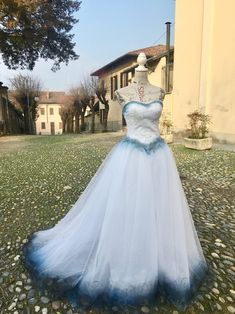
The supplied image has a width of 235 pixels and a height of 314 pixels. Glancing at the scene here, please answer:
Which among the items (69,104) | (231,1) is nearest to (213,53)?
(231,1)

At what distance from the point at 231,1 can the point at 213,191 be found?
7.82m

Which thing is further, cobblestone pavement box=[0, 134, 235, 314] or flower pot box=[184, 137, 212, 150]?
flower pot box=[184, 137, 212, 150]

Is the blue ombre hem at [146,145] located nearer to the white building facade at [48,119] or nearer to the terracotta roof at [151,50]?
the terracotta roof at [151,50]

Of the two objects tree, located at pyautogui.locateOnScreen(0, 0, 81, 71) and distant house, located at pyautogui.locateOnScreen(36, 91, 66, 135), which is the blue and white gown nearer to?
tree, located at pyautogui.locateOnScreen(0, 0, 81, 71)

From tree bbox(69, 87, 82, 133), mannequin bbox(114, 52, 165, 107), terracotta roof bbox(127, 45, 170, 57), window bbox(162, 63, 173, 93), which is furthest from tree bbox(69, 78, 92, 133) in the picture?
mannequin bbox(114, 52, 165, 107)

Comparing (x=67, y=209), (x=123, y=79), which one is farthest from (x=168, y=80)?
(x=67, y=209)

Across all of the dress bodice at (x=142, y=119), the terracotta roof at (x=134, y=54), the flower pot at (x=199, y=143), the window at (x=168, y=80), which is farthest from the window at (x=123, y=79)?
the dress bodice at (x=142, y=119)

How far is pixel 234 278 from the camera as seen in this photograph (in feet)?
7.64

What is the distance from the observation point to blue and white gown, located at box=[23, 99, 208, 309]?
201 centimetres

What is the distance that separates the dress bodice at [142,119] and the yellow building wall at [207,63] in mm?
8502

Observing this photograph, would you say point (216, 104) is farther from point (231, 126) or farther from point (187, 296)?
point (187, 296)

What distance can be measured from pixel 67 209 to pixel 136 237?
203cm

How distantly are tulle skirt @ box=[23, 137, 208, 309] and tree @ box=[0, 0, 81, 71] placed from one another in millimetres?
11814

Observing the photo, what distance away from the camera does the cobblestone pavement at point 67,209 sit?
203 centimetres
